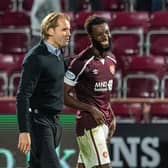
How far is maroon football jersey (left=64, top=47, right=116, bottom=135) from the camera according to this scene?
20.2ft

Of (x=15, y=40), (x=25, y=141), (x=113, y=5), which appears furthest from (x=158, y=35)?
(x=25, y=141)

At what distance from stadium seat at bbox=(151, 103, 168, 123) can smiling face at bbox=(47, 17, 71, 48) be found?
9.39 feet

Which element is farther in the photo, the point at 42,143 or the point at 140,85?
the point at 140,85

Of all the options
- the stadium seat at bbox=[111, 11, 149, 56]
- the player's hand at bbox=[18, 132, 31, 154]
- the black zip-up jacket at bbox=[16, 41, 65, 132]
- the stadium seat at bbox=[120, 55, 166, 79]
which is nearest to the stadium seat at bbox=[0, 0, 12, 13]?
the stadium seat at bbox=[111, 11, 149, 56]

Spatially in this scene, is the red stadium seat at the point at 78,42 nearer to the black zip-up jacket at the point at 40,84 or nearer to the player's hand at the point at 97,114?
the player's hand at the point at 97,114

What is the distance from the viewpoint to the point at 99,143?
20.3 feet

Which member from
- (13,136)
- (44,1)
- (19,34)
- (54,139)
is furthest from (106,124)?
(19,34)

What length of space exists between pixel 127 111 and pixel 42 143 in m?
3.15

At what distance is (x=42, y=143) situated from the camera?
5.18 m

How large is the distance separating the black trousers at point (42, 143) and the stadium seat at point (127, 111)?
2.87m

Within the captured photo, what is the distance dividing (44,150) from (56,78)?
1.65 ft

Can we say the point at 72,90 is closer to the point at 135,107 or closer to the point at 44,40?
the point at 44,40

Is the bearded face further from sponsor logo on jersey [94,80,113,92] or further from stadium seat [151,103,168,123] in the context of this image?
stadium seat [151,103,168,123]

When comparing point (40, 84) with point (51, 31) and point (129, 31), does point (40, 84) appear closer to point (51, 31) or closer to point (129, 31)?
point (51, 31)
